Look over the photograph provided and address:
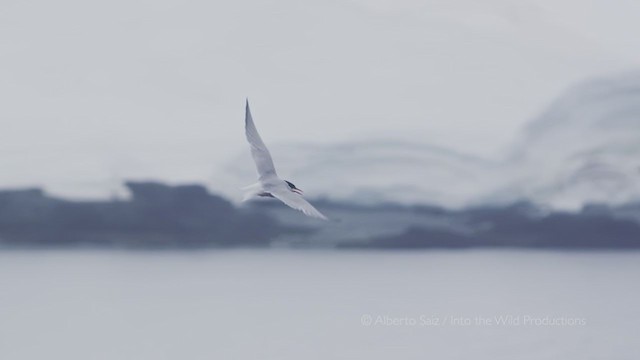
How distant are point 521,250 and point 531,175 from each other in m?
0.26

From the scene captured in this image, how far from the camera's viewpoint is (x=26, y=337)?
321 centimetres

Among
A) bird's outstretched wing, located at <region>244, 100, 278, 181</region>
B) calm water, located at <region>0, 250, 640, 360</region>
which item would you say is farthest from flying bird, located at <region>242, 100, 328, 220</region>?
calm water, located at <region>0, 250, 640, 360</region>

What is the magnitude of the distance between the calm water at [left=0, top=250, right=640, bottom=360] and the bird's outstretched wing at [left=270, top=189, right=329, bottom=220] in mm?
444

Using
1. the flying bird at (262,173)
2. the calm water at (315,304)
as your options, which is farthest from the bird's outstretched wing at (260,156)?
the calm water at (315,304)

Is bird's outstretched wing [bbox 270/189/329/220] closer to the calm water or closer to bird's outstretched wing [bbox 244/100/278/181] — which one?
bird's outstretched wing [bbox 244/100/278/181]

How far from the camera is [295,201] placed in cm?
288

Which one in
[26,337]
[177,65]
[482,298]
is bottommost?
[26,337]

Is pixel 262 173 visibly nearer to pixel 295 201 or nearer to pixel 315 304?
pixel 295 201

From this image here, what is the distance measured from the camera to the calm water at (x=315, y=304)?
3.20 m

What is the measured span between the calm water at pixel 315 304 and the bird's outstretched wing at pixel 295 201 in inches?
17.5

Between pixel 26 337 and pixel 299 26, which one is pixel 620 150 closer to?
pixel 299 26

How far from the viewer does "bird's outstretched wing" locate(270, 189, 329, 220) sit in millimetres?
2824

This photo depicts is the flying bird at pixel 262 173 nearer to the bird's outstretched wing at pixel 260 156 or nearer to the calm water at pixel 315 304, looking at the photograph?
the bird's outstretched wing at pixel 260 156

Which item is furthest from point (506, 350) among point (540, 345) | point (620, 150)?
point (620, 150)
